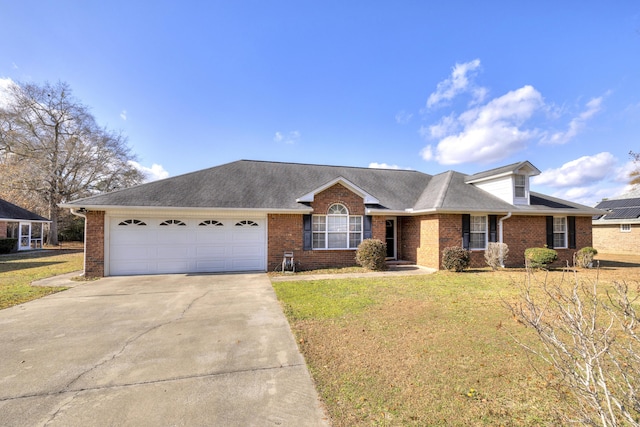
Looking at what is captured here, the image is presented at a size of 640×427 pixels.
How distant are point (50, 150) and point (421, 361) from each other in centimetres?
3362

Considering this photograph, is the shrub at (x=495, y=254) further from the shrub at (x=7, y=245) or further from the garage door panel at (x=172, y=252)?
the shrub at (x=7, y=245)

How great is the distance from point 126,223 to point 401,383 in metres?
11.7

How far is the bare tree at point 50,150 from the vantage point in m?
24.2

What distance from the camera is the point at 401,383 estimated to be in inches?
142

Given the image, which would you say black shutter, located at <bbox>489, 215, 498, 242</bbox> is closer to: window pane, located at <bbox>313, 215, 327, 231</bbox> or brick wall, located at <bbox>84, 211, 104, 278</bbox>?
window pane, located at <bbox>313, 215, 327, 231</bbox>

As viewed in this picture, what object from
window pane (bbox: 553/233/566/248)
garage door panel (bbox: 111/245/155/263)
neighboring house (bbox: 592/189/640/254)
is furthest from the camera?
neighboring house (bbox: 592/189/640/254)

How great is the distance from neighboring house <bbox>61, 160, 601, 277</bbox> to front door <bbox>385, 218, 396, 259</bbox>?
0.05 m

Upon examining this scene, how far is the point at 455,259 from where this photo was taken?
11516 millimetres

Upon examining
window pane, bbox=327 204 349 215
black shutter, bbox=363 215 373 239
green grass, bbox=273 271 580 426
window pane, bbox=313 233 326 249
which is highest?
window pane, bbox=327 204 349 215

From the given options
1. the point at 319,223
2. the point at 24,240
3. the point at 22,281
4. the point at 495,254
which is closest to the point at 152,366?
the point at 319,223

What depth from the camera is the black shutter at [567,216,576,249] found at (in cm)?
1400

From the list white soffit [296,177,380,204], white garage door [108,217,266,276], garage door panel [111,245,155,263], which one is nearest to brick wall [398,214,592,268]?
white soffit [296,177,380,204]

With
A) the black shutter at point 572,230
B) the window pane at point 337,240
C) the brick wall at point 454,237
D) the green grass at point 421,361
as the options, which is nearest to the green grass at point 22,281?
the green grass at point 421,361

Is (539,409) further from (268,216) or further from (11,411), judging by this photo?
(268,216)
